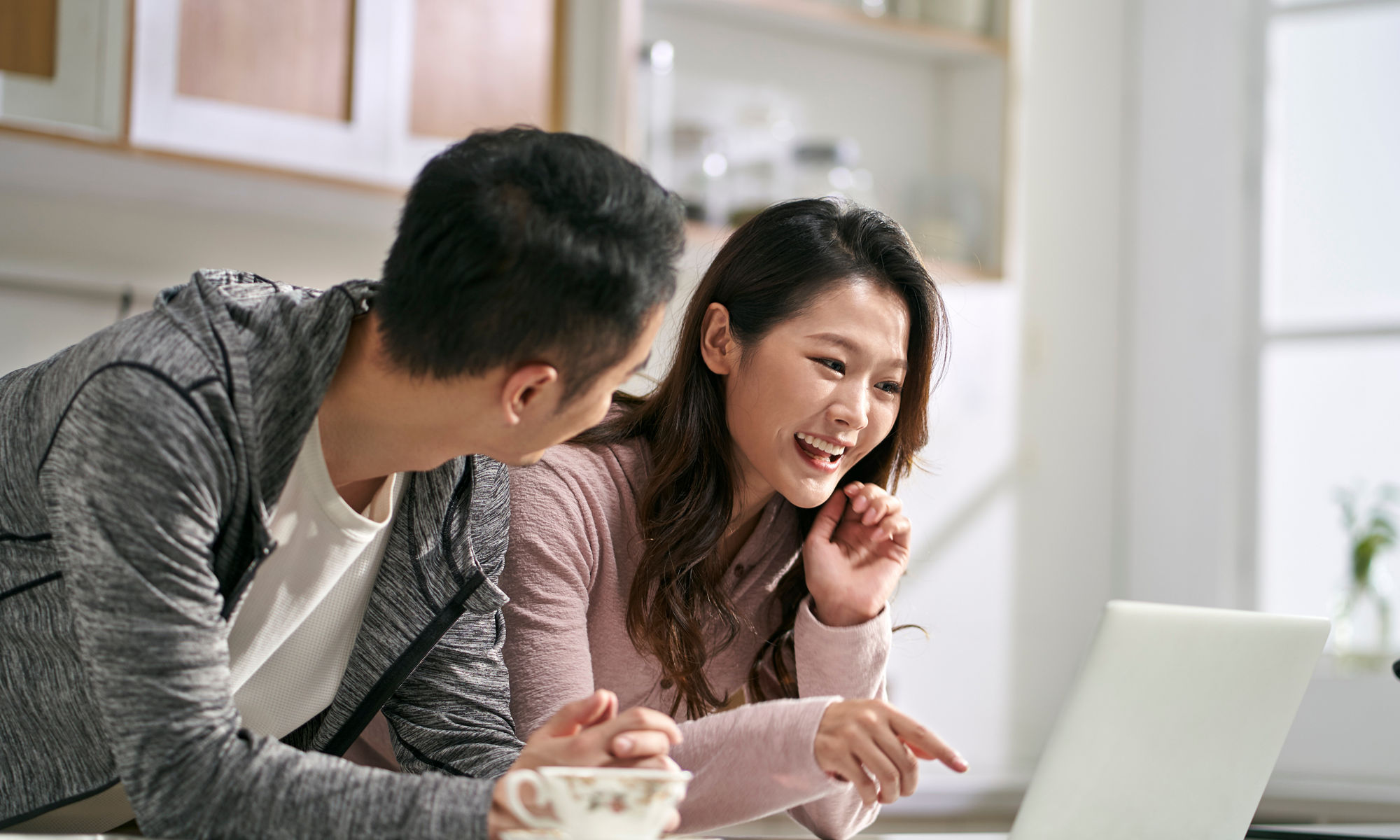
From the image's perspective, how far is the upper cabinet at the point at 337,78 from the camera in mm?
1930

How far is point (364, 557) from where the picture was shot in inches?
41.6

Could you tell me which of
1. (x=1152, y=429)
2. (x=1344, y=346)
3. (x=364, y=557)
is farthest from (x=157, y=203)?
(x=1344, y=346)

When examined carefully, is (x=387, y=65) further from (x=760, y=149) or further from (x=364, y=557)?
(x=364, y=557)

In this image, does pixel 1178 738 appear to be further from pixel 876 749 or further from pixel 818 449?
pixel 818 449

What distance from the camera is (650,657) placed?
1.31m

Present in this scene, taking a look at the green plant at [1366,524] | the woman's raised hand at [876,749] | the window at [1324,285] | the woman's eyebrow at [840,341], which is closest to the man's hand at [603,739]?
the woman's raised hand at [876,749]

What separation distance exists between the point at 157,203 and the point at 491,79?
25.0 inches

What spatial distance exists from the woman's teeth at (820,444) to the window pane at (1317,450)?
188cm

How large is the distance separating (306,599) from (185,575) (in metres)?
0.25

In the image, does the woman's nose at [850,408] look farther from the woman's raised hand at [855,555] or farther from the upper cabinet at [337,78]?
the upper cabinet at [337,78]

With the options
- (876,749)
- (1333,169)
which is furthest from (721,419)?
(1333,169)

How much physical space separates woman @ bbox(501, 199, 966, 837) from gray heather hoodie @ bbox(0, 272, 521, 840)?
0.56ft

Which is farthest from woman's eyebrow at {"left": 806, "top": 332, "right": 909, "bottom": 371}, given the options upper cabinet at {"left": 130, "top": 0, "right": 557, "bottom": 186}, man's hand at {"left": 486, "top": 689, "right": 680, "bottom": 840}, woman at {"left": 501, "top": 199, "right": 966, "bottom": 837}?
upper cabinet at {"left": 130, "top": 0, "right": 557, "bottom": 186}

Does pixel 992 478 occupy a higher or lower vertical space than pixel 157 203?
lower
